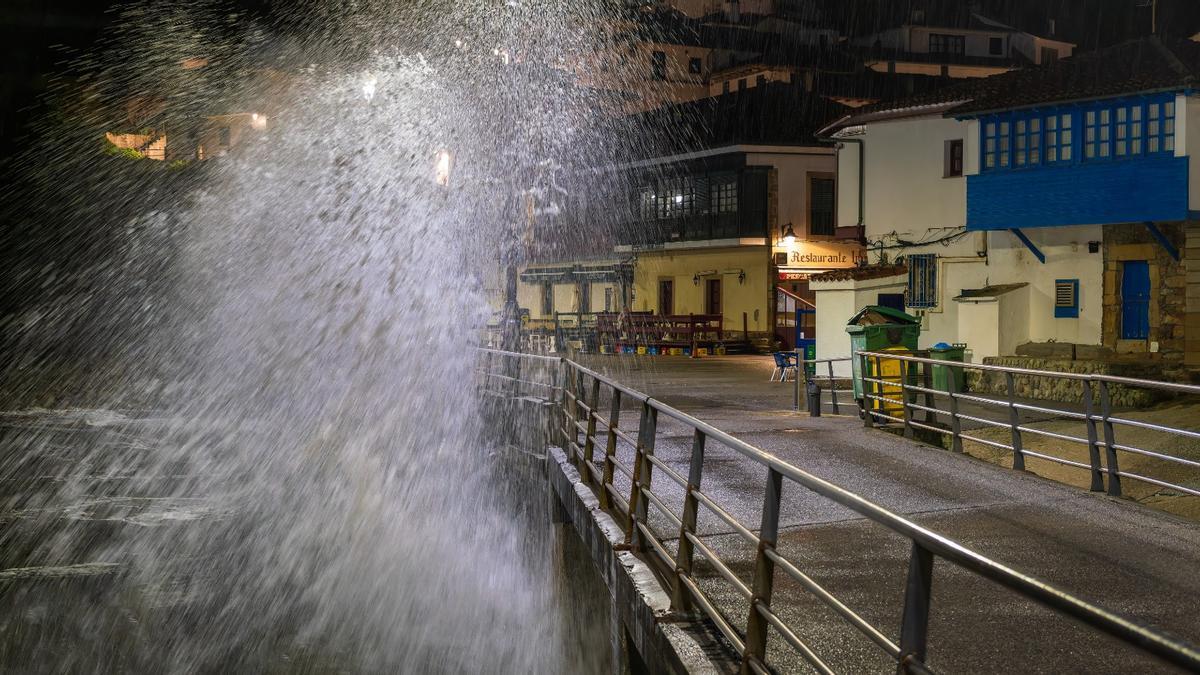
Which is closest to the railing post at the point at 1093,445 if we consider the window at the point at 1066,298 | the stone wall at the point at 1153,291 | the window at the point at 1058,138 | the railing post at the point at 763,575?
the railing post at the point at 763,575

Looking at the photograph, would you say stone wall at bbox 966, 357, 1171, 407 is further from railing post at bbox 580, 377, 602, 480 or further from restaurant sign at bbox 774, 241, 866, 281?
restaurant sign at bbox 774, 241, 866, 281

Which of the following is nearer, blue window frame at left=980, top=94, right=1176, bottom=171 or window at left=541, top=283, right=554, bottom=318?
blue window frame at left=980, top=94, right=1176, bottom=171

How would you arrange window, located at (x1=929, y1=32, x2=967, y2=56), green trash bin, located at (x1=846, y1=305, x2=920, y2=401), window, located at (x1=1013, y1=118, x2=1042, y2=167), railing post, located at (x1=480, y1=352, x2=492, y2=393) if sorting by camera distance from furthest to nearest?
window, located at (x1=929, y1=32, x2=967, y2=56), window, located at (x1=1013, y1=118, x2=1042, y2=167), green trash bin, located at (x1=846, y1=305, x2=920, y2=401), railing post, located at (x1=480, y1=352, x2=492, y2=393)

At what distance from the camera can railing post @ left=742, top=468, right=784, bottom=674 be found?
4.26 meters

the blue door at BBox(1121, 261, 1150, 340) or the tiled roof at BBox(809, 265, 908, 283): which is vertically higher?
the tiled roof at BBox(809, 265, 908, 283)

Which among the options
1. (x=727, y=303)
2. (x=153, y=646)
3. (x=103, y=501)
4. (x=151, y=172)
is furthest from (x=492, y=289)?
(x=153, y=646)

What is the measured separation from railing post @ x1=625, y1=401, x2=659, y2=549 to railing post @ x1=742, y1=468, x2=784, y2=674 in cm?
254

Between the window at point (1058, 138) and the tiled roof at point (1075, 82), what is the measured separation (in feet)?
2.06

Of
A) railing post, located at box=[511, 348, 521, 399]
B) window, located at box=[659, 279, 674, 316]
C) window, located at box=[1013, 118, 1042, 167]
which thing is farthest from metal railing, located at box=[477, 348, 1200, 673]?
window, located at box=[659, 279, 674, 316]

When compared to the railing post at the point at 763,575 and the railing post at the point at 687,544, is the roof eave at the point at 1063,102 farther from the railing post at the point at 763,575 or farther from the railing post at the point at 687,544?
the railing post at the point at 763,575

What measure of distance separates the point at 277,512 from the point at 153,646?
506 centimetres

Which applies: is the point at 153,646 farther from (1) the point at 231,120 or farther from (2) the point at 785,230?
(1) the point at 231,120

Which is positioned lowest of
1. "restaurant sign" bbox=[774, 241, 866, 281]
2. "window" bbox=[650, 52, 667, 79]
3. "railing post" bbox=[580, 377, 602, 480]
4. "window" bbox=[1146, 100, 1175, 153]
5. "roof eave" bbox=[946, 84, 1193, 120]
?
"railing post" bbox=[580, 377, 602, 480]

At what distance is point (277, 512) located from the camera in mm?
15008
